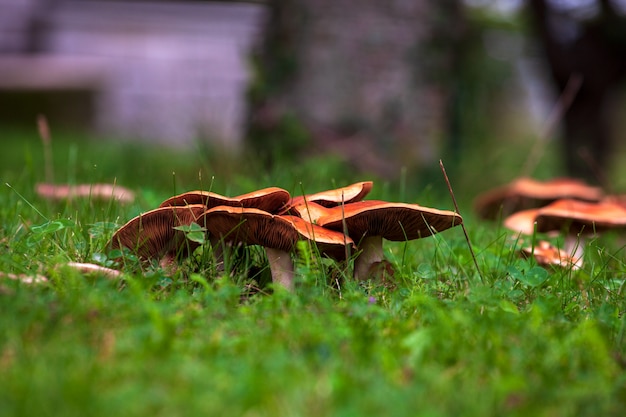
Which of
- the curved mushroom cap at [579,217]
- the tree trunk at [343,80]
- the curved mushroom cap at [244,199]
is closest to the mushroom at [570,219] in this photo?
the curved mushroom cap at [579,217]

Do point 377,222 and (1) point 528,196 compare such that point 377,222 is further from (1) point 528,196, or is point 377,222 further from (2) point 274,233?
(1) point 528,196

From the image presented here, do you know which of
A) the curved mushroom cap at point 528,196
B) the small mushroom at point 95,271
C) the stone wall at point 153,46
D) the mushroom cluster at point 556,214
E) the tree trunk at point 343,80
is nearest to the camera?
the small mushroom at point 95,271

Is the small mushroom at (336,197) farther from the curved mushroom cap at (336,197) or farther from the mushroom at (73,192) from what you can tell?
the mushroom at (73,192)

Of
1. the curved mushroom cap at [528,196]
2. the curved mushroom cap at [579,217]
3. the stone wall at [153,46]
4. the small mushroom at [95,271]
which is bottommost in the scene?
the stone wall at [153,46]

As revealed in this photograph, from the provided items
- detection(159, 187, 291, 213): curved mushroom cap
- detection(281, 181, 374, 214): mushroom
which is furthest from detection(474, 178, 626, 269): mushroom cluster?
detection(159, 187, 291, 213): curved mushroom cap

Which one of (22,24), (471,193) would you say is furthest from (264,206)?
(22,24)

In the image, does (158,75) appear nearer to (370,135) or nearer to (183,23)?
(183,23)

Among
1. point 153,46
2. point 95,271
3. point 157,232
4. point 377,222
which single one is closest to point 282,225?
point 377,222

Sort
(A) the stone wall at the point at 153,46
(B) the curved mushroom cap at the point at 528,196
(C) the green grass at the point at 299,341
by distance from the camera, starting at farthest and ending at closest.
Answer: (A) the stone wall at the point at 153,46 → (B) the curved mushroom cap at the point at 528,196 → (C) the green grass at the point at 299,341
